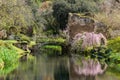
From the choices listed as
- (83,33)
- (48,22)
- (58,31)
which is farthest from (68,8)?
(83,33)

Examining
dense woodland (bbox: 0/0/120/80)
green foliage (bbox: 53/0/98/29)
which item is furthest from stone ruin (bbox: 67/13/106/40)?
green foliage (bbox: 53/0/98/29)

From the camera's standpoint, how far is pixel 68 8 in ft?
211

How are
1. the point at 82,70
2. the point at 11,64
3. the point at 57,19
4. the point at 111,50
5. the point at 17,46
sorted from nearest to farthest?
the point at 82,70 → the point at 11,64 → the point at 111,50 → the point at 17,46 → the point at 57,19

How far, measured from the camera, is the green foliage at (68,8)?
6347 cm

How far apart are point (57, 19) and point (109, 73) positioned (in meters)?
41.1

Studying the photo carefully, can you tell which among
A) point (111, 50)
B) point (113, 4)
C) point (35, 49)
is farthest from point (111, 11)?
point (111, 50)

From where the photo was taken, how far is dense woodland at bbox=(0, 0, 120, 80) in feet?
108

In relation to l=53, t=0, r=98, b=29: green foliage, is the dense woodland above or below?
below

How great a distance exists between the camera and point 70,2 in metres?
65.1

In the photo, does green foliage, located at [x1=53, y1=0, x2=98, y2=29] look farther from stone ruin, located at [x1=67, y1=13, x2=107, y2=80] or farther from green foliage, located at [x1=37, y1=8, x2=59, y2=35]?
stone ruin, located at [x1=67, y1=13, x2=107, y2=80]

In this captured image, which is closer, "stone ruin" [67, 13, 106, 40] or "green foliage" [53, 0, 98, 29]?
"stone ruin" [67, 13, 106, 40]

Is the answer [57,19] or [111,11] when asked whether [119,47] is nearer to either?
[111,11]

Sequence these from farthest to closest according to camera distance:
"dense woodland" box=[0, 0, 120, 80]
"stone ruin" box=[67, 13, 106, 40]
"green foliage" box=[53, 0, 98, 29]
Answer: "green foliage" box=[53, 0, 98, 29] < "stone ruin" box=[67, 13, 106, 40] < "dense woodland" box=[0, 0, 120, 80]

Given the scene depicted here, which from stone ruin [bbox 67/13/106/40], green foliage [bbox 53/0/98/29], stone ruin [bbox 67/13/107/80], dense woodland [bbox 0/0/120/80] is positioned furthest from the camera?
green foliage [bbox 53/0/98/29]
